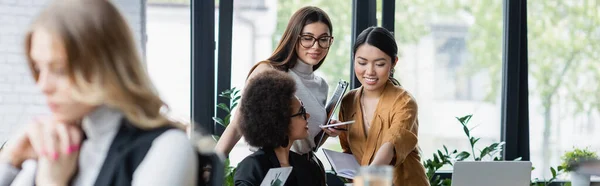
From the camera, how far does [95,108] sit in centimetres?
127

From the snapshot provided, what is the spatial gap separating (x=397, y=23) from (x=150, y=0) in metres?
1.36

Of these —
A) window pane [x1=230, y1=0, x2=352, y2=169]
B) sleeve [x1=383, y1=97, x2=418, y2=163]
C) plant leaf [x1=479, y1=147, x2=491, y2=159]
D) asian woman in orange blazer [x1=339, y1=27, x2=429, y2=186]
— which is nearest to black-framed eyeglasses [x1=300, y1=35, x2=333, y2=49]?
asian woman in orange blazer [x1=339, y1=27, x2=429, y2=186]

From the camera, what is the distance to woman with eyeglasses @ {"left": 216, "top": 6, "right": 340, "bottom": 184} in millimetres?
3076

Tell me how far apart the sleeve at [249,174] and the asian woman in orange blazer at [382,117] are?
517 mm

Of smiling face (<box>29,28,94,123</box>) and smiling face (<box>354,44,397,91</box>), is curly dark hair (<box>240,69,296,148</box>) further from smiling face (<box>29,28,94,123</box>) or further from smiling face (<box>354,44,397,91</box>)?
smiling face (<box>29,28,94,123</box>)

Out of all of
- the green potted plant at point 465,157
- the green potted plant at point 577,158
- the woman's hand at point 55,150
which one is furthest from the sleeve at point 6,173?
the green potted plant at point 577,158

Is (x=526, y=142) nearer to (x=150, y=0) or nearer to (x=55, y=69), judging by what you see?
(x=150, y=0)

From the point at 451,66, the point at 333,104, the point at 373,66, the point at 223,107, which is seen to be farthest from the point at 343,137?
the point at 451,66

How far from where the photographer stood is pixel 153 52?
4.12 metres

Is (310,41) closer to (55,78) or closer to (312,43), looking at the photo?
(312,43)

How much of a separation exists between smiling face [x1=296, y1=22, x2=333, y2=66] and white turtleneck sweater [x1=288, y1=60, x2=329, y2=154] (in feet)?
0.12

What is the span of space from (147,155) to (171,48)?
9.61ft

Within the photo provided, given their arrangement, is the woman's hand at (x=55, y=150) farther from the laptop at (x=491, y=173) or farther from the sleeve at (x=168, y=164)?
the laptop at (x=491, y=173)

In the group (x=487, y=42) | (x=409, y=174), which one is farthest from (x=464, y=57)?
(x=409, y=174)
